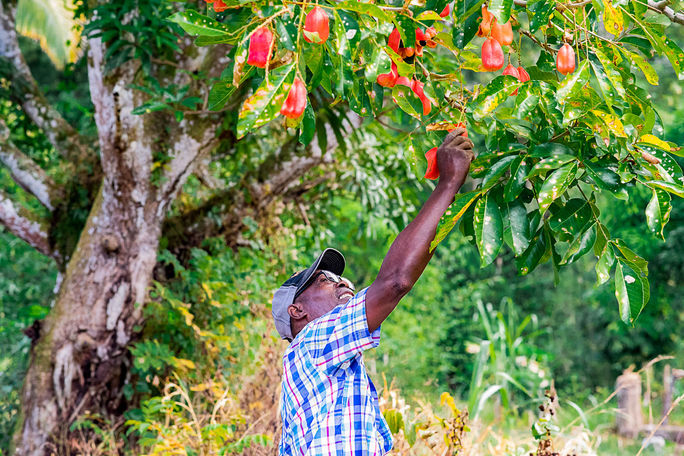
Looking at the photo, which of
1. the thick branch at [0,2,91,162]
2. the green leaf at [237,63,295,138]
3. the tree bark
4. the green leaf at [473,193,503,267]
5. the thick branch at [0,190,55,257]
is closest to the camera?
the green leaf at [237,63,295,138]

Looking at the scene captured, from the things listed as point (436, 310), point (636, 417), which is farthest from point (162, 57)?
point (436, 310)

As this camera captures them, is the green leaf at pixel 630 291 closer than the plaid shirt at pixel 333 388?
Yes

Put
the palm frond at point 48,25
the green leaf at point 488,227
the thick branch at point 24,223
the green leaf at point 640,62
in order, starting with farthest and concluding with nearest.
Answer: the palm frond at point 48,25 → the thick branch at point 24,223 → the green leaf at point 640,62 → the green leaf at point 488,227

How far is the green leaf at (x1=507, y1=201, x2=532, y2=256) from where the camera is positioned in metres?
1.31

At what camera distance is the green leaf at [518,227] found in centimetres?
131

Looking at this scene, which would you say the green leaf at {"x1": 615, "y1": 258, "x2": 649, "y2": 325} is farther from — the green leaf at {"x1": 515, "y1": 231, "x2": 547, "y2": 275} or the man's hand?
the man's hand

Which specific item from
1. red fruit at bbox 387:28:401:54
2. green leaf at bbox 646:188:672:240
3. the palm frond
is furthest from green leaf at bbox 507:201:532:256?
the palm frond

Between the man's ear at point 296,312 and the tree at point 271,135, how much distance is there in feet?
1.48

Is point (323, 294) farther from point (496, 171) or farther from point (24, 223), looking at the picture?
point (24, 223)

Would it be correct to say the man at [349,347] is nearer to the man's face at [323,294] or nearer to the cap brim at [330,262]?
the man's face at [323,294]

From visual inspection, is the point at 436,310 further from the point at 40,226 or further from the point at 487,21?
the point at 487,21

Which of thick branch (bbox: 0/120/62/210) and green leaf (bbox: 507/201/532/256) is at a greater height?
thick branch (bbox: 0/120/62/210)

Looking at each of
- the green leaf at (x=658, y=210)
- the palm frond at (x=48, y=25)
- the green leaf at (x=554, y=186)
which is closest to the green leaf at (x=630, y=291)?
the green leaf at (x=658, y=210)

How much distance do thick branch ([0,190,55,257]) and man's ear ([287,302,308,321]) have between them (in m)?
2.70
